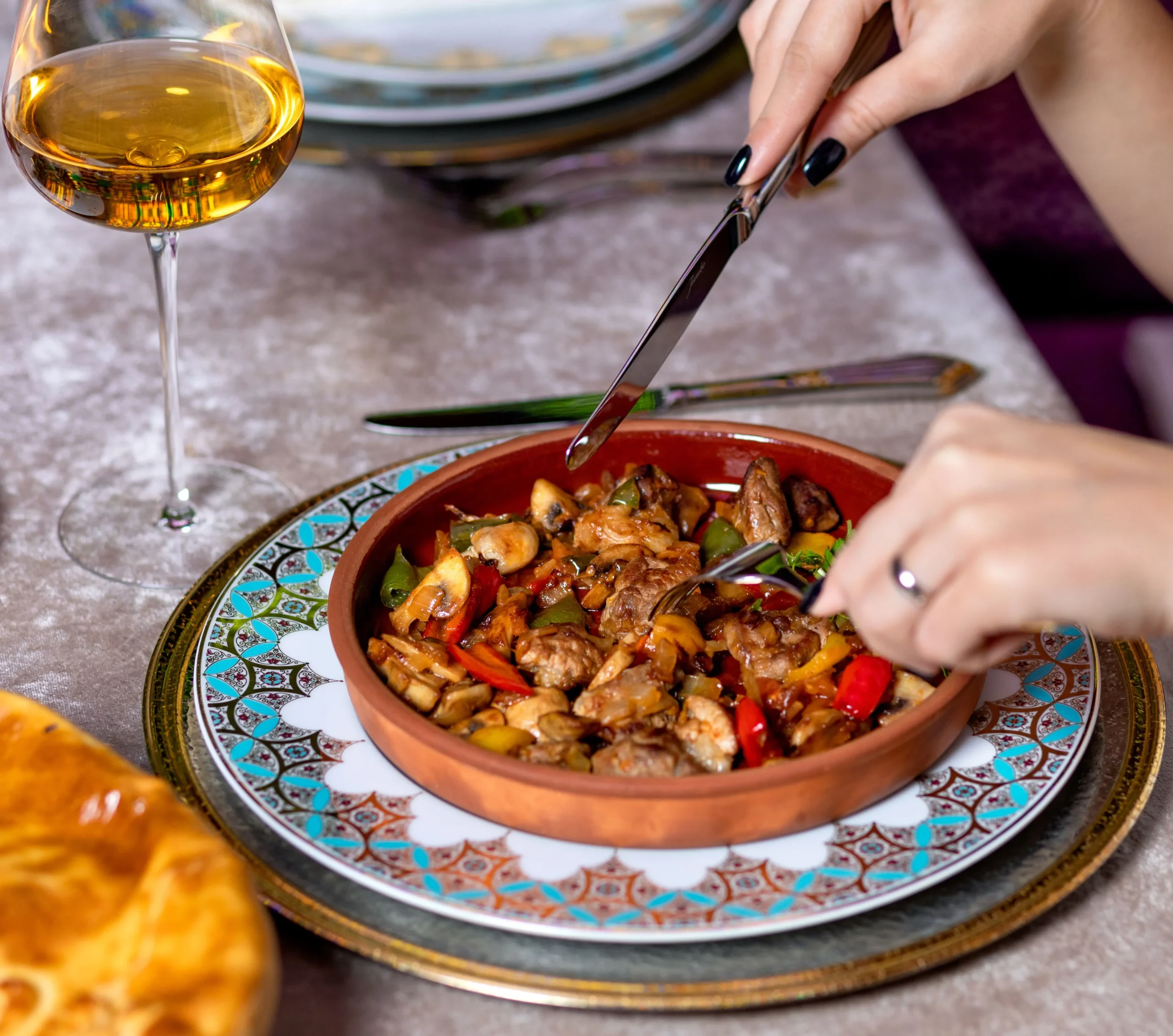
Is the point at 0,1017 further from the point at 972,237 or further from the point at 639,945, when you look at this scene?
the point at 972,237

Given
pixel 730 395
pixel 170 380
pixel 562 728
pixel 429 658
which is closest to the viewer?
pixel 562 728

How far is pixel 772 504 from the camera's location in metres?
1.29

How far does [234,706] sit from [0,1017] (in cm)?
39

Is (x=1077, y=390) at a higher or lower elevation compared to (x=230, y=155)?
lower

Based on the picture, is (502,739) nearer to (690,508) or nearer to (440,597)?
(440,597)

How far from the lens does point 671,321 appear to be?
1308 mm

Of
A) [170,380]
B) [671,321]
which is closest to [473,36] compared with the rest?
[170,380]

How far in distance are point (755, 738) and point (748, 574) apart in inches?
6.0

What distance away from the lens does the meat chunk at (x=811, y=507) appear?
4.37ft

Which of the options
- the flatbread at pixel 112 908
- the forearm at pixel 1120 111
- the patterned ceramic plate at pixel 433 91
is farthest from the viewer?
the patterned ceramic plate at pixel 433 91

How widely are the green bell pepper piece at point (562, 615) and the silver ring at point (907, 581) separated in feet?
1.25

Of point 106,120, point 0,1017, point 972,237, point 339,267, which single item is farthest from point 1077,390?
point 0,1017

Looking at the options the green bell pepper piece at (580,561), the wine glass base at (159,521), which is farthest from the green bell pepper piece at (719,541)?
the wine glass base at (159,521)

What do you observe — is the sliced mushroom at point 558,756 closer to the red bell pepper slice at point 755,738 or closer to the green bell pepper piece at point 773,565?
the red bell pepper slice at point 755,738
